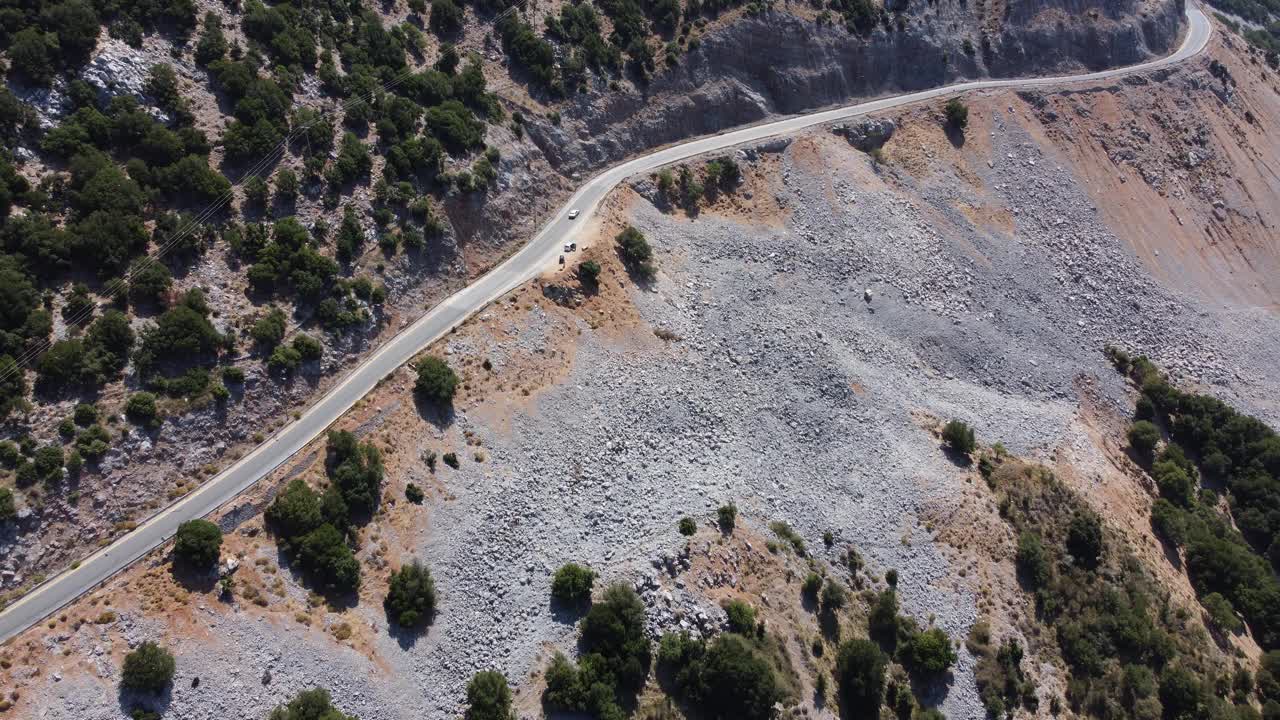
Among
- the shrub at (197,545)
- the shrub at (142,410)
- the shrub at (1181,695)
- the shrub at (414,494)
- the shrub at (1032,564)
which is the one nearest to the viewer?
the shrub at (197,545)

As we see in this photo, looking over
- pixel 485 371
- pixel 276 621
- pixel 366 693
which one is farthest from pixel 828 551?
pixel 276 621

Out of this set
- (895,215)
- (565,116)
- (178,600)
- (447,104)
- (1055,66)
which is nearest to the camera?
(178,600)

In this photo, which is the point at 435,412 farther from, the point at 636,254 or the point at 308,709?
the point at 636,254

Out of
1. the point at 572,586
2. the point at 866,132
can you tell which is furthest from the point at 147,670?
the point at 866,132

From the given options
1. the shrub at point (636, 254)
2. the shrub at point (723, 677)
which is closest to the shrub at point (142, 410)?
the shrub at point (723, 677)

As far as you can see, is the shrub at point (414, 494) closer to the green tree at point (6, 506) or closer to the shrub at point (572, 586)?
the shrub at point (572, 586)

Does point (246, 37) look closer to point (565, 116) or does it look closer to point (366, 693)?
point (565, 116)

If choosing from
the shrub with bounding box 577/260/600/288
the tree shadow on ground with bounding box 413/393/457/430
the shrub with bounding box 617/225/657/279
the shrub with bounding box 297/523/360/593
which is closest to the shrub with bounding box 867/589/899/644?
the tree shadow on ground with bounding box 413/393/457/430
